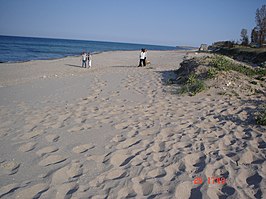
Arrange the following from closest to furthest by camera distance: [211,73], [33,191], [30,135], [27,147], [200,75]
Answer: [33,191]
[27,147]
[30,135]
[211,73]
[200,75]

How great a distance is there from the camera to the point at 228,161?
11.3ft

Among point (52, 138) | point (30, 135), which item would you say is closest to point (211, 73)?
point (52, 138)

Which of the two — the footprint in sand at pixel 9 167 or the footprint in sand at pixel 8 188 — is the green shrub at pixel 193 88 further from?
the footprint in sand at pixel 8 188

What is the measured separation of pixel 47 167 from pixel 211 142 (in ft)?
9.42

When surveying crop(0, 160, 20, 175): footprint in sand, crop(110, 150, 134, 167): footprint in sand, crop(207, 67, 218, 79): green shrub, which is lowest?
crop(0, 160, 20, 175): footprint in sand

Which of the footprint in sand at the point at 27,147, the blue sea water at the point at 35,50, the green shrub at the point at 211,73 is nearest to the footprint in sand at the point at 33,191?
the footprint in sand at the point at 27,147

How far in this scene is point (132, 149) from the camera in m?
3.90

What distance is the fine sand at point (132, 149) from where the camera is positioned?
115 inches

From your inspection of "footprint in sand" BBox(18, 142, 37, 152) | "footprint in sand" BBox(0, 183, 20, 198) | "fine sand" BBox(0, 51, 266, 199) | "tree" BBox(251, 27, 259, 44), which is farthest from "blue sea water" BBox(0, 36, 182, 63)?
"tree" BBox(251, 27, 259, 44)

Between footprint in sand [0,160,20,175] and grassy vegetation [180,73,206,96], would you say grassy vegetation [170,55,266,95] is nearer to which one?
grassy vegetation [180,73,206,96]

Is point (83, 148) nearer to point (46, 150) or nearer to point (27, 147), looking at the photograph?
point (46, 150)

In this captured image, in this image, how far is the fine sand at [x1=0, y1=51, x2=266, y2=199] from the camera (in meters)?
2.92

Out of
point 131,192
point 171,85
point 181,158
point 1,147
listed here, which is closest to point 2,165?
point 1,147

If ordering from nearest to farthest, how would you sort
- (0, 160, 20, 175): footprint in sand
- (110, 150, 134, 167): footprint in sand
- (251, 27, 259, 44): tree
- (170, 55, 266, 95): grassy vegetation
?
(0, 160, 20, 175): footprint in sand
(110, 150, 134, 167): footprint in sand
(170, 55, 266, 95): grassy vegetation
(251, 27, 259, 44): tree
